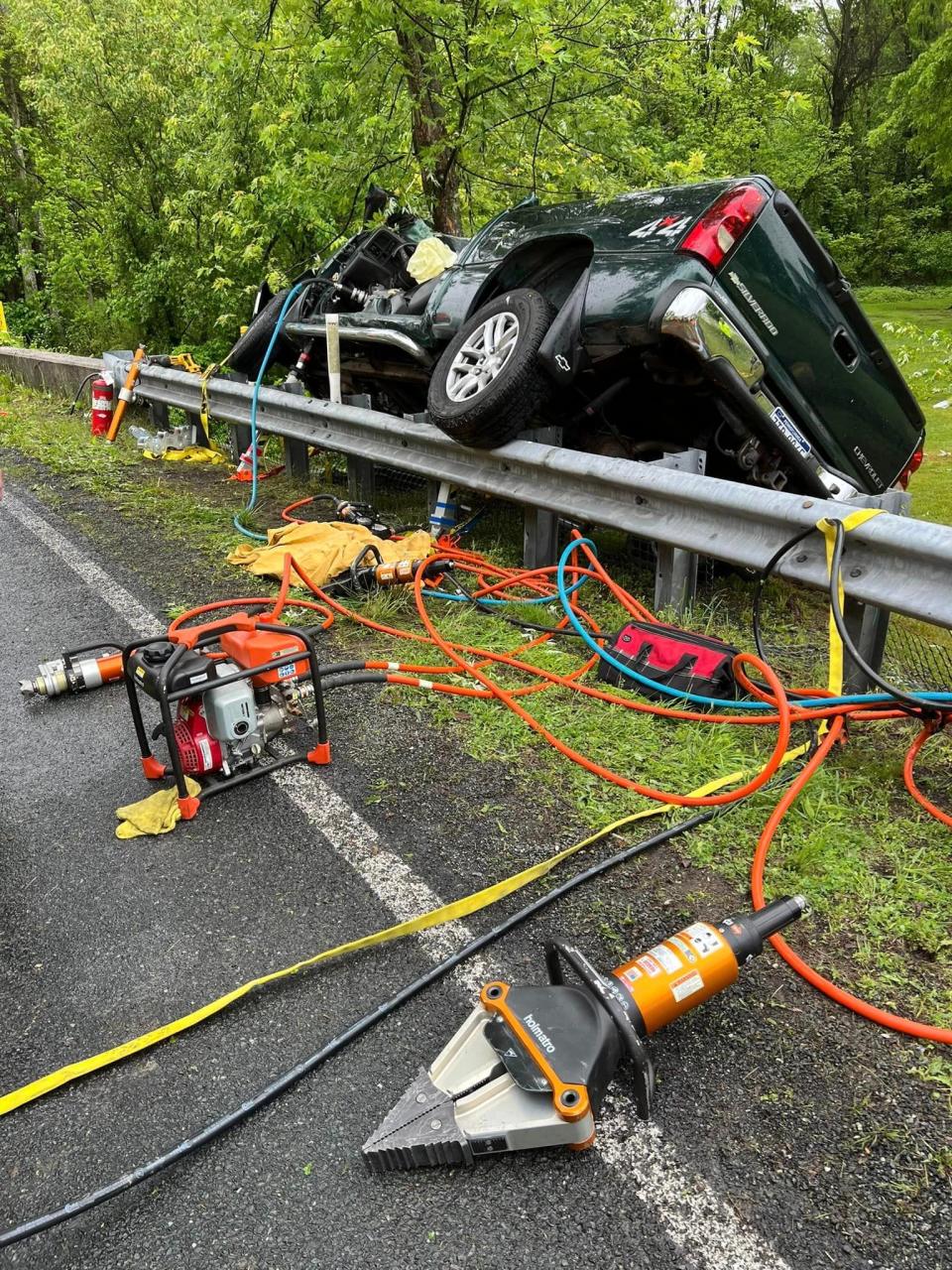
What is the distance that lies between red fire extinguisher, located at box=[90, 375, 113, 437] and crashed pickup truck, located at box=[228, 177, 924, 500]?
460cm

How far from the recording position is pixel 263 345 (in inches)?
287

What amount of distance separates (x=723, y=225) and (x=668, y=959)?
11.2ft

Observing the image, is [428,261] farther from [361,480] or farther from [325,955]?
[325,955]

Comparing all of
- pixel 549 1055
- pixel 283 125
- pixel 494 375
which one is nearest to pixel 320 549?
pixel 494 375

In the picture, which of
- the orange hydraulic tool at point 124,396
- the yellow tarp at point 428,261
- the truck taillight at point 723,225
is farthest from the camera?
the orange hydraulic tool at point 124,396

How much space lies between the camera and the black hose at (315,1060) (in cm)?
168

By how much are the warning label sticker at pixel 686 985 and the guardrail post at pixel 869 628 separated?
1.80 metres

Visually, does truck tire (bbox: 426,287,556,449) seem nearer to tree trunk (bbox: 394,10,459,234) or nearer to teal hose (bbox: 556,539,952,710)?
teal hose (bbox: 556,539,952,710)

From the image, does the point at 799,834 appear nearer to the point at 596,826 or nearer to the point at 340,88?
the point at 596,826

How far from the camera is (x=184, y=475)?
24.1 ft

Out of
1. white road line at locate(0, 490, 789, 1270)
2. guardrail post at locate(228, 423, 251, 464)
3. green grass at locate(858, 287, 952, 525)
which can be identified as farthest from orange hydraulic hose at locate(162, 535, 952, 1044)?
guardrail post at locate(228, 423, 251, 464)

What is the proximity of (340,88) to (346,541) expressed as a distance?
515 cm

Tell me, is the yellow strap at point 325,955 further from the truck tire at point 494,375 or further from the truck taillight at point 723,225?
the truck taillight at point 723,225

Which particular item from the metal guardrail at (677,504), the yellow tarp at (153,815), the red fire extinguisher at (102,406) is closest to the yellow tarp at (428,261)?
the metal guardrail at (677,504)
